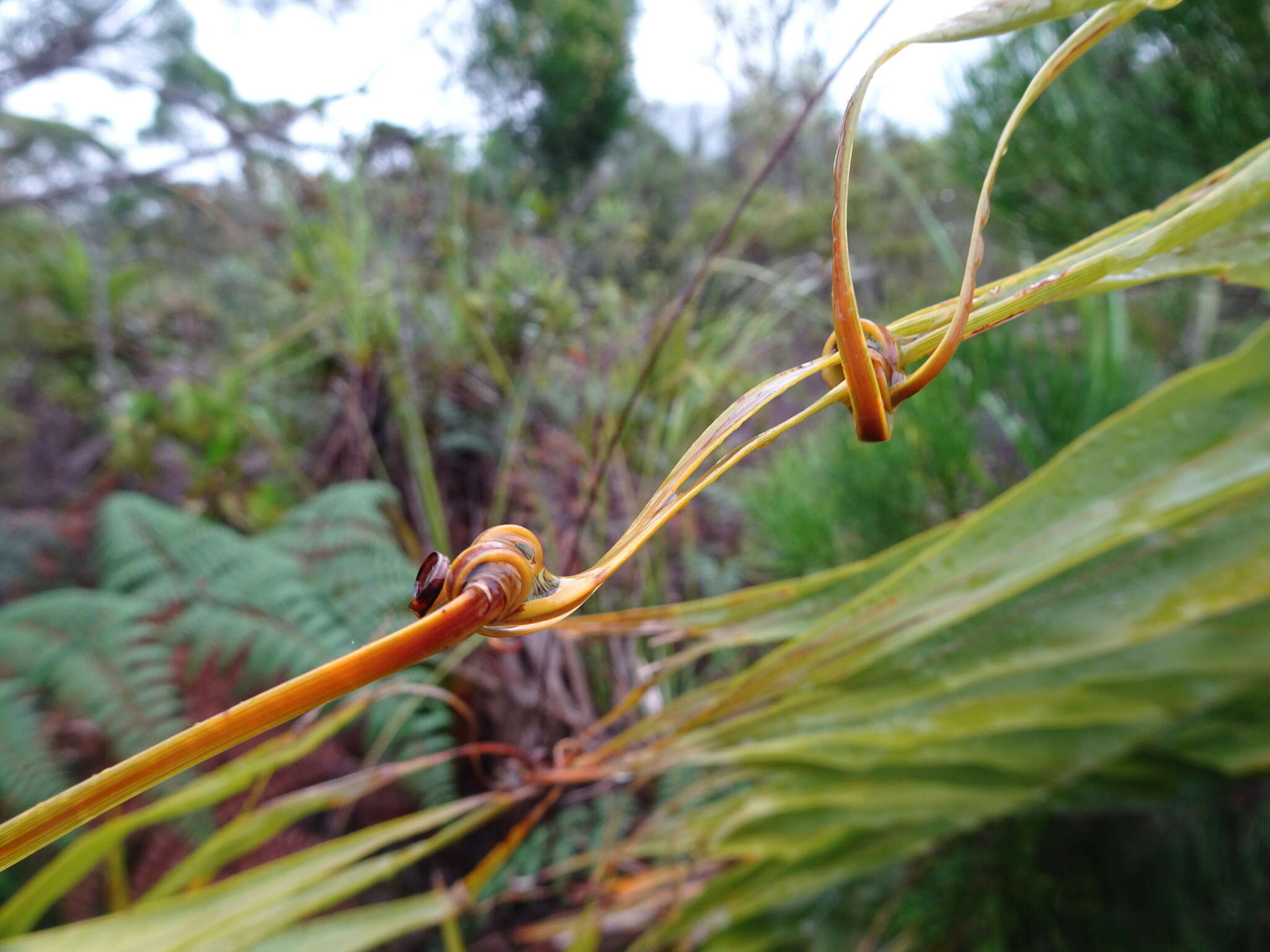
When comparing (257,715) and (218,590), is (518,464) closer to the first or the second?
(218,590)

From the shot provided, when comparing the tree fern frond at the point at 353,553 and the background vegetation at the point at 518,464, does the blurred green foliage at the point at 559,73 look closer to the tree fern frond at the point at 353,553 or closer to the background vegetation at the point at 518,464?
the background vegetation at the point at 518,464

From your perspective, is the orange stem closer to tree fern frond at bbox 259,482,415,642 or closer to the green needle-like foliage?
the green needle-like foliage

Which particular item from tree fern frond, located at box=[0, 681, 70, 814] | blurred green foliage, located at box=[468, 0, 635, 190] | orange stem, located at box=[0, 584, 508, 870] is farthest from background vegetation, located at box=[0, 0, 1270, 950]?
blurred green foliage, located at box=[468, 0, 635, 190]

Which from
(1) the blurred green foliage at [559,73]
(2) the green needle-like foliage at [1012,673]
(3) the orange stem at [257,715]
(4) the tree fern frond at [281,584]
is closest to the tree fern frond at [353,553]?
(4) the tree fern frond at [281,584]

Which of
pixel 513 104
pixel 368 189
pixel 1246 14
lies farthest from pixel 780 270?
pixel 513 104

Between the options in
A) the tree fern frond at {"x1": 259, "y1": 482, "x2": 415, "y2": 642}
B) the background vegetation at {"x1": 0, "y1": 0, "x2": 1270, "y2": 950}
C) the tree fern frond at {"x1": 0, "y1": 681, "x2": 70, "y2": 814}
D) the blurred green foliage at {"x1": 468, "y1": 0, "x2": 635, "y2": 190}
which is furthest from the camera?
the blurred green foliage at {"x1": 468, "y1": 0, "x2": 635, "y2": 190}

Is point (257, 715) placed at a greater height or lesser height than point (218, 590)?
lesser

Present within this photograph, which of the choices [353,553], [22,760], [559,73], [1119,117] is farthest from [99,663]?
[559,73]
